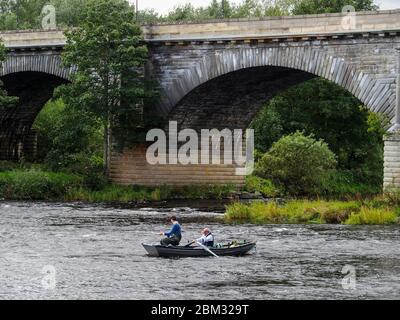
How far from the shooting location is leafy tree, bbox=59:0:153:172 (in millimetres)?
68438

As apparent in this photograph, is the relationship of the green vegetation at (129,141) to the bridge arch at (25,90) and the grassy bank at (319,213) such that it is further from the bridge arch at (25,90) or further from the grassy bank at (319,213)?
the bridge arch at (25,90)

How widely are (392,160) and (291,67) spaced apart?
8959mm

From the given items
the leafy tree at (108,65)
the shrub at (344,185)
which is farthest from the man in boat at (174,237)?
the shrub at (344,185)

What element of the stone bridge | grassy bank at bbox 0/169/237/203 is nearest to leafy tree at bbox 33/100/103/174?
grassy bank at bbox 0/169/237/203

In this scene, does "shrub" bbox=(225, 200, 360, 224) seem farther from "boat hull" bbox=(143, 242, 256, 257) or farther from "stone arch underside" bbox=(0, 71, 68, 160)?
"stone arch underside" bbox=(0, 71, 68, 160)

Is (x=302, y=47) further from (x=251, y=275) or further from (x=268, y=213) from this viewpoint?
(x=251, y=275)

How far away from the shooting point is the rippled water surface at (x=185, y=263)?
35812 mm

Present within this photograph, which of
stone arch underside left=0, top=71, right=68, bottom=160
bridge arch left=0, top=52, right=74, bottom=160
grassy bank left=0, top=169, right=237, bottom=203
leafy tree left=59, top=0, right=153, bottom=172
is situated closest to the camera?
grassy bank left=0, top=169, right=237, bottom=203

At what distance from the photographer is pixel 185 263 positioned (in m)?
42.3

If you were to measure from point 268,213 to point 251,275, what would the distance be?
17034mm

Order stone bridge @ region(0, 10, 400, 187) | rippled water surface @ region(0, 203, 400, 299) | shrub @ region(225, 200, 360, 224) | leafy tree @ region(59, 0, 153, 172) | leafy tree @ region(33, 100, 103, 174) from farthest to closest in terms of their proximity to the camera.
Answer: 1. leafy tree @ region(33, 100, 103, 174)
2. leafy tree @ region(59, 0, 153, 172)
3. stone bridge @ region(0, 10, 400, 187)
4. shrub @ region(225, 200, 360, 224)
5. rippled water surface @ region(0, 203, 400, 299)

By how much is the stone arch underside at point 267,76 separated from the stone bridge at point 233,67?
6cm

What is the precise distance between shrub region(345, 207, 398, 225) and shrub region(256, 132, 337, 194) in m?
20.6
